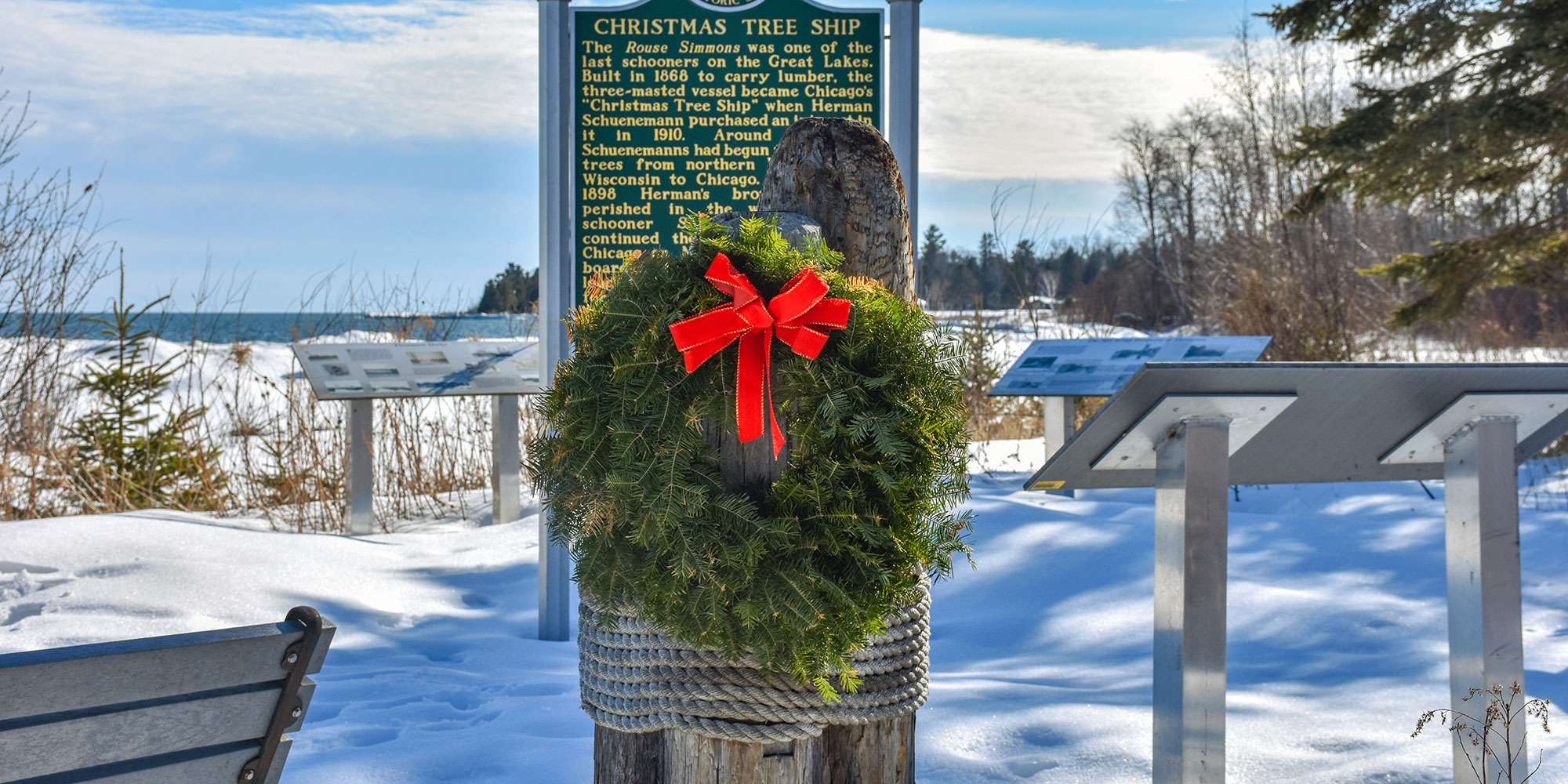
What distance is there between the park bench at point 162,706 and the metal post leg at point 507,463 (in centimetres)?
460

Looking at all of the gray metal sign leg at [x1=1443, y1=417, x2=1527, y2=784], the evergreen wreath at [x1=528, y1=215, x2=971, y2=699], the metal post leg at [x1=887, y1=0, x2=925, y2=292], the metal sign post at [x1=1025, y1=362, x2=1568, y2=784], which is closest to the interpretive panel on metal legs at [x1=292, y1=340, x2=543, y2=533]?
the metal post leg at [x1=887, y1=0, x2=925, y2=292]

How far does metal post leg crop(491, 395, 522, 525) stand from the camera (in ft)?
20.4

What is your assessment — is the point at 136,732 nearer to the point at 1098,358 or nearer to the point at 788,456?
the point at 788,456

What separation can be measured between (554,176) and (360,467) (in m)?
3.20

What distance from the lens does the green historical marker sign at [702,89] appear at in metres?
4.04

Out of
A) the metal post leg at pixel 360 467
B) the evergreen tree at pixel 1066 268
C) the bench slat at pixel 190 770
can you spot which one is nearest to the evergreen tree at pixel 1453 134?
the metal post leg at pixel 360 467

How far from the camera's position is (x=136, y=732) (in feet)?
4.75

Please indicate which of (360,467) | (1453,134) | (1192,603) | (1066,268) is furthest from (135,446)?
(1066,268)

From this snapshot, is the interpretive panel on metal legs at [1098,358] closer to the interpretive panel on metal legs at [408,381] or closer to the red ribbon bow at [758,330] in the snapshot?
the interpretive panel on metal legs at [408,381]

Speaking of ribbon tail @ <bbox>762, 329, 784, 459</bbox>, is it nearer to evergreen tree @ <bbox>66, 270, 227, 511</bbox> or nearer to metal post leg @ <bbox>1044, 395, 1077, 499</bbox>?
metal post leg @ <bbox>1044, 395, 1077, 499</bbox>

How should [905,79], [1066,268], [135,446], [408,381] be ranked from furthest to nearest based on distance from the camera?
[1066,268] → [135,446] → [408,381] → [905,79]

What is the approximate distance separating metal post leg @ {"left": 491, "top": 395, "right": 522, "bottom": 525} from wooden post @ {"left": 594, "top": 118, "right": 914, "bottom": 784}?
4.34m

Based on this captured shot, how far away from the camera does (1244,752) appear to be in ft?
9.41

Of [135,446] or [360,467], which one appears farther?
[135,446]
